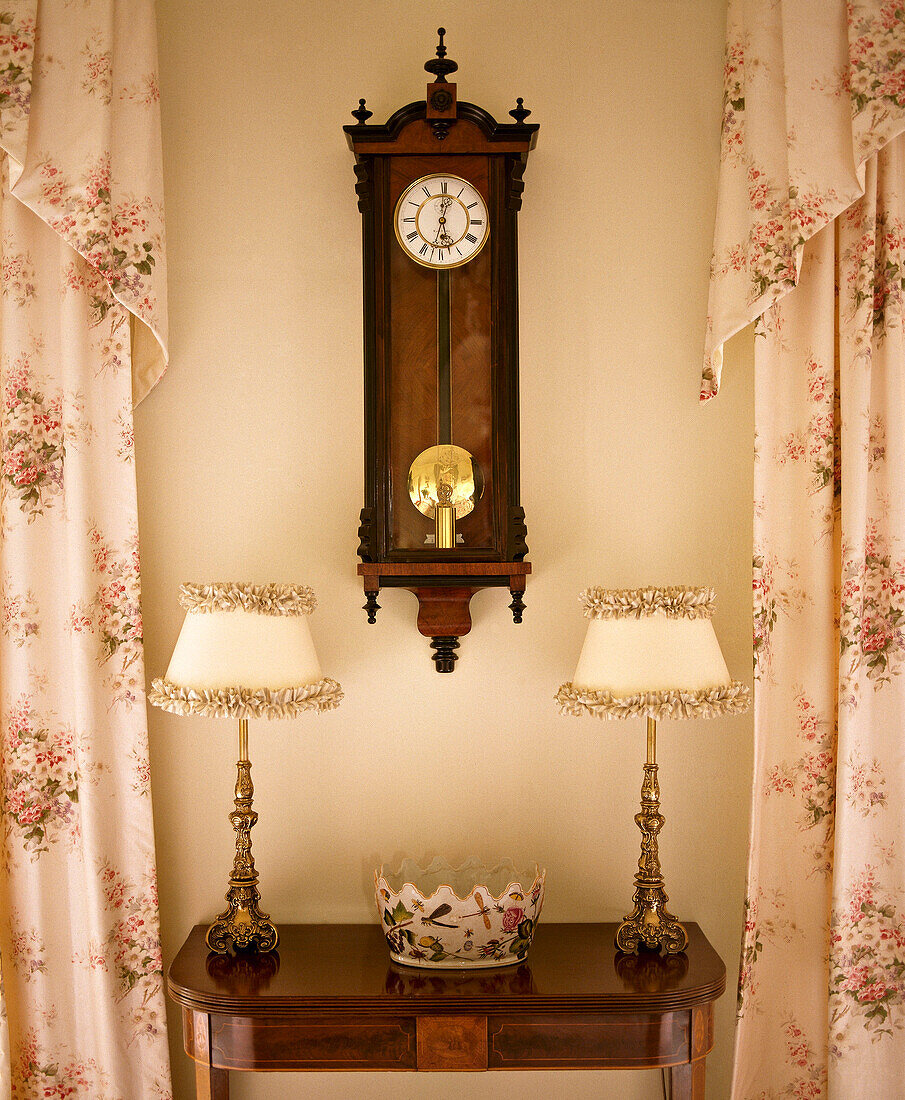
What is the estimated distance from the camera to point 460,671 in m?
1.91

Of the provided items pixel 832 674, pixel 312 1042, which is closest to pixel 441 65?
pixel 832 674

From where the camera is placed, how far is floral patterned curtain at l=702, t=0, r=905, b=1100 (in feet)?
5.60

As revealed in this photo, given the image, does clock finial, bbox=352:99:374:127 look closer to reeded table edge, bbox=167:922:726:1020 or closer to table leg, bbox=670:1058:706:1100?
reeded table edge, bbox=167:922:726:1020

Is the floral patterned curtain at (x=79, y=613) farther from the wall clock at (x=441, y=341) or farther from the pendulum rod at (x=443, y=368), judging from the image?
the pendulum rod at (x=443, y=368)

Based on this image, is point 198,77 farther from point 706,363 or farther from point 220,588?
point 706,363

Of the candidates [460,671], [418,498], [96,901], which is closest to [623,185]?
[418,498]

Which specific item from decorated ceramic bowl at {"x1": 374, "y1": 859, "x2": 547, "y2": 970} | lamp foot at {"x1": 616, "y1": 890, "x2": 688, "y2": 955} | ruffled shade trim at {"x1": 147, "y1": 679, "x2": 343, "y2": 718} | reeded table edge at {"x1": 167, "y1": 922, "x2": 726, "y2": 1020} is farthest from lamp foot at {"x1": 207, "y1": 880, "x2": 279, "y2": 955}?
lamp foot at {"x1": 616, "y1": 890, "x2": 688, "y2": 955}

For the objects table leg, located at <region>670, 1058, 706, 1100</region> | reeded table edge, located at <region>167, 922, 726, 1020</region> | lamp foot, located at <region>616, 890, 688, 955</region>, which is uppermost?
lamp foot, located at <region>616, 890, 688, 955</region>

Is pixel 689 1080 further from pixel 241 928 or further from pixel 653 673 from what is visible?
pixel 241 928

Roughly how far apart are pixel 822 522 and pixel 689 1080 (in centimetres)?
113

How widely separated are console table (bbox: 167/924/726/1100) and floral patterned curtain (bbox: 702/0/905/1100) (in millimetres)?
306

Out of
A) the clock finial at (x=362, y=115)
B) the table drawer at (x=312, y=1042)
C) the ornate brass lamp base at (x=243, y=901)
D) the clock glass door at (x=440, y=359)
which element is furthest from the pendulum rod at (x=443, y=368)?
the table drawer at (x=312, y=1042)

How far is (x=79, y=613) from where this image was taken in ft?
5.79

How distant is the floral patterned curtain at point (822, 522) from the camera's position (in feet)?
5.60
